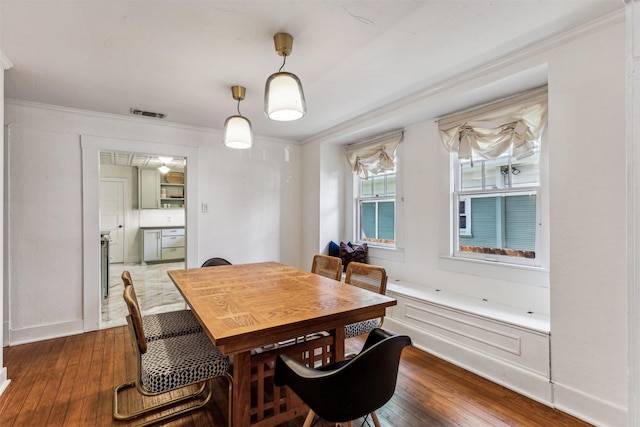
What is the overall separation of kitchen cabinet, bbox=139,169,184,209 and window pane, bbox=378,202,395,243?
570 centimetres

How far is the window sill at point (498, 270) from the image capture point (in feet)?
7.68

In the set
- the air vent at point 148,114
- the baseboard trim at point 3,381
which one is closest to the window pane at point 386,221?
the air vent at point 148,114

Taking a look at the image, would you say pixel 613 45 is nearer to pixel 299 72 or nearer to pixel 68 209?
pixel 299 72

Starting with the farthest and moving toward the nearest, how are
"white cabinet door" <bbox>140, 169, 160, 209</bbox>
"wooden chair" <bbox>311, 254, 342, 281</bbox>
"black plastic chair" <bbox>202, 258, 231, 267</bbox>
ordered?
"white cabinet door" <bbox>140, 169, 160, 209</bbox>
"black plastic chair" <bbox>202, 258, 231, 267</bbox>
"wooden chair" <bbox>311, 254, 342, 281</bbox>

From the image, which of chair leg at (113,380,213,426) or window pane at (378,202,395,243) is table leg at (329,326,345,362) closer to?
chair leg at (113,380,213,426)

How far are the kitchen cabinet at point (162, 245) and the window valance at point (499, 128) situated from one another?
255 inches

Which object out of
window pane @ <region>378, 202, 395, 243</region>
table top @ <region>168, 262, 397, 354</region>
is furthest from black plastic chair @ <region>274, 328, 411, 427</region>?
window pane @ <region>378, 202, 395, 243</region>

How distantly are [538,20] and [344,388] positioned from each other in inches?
85.8

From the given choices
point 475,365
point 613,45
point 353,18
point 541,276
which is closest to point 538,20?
point 613,45

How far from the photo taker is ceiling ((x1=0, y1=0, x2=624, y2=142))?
1.62 meters

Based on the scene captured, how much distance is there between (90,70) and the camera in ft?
7.54

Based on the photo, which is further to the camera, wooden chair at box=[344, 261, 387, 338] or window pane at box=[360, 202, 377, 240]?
window pane at box=[360, 202, 377, 240]

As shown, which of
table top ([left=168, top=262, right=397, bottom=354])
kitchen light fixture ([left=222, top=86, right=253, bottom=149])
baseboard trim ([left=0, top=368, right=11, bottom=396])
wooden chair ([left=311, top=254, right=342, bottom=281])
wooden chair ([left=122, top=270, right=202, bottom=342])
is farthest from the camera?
wooden chair ([left=311, top=254, right=342, bottom=281])

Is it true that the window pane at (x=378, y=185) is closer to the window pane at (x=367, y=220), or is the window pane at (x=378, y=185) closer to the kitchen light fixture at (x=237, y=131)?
the window pane at (x=367, y=220)
